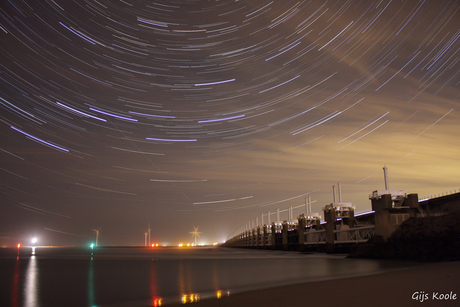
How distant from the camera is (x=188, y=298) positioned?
49.4 ft

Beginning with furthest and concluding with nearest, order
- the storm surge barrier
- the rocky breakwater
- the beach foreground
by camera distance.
Result: the storm surge barrier < the rocky breakwater < the beach foreground

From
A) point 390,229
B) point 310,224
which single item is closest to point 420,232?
point 390,229

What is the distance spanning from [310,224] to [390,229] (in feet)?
188

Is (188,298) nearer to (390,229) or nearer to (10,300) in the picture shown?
(10,300)

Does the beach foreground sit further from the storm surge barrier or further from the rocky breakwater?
the storm surge barrier

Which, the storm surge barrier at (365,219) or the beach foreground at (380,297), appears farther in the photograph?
the storm surge barrier at (365,219)

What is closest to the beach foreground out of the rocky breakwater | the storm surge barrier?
the rocky breakwater

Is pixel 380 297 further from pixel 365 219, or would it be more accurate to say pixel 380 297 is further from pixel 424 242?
pixel 365 219

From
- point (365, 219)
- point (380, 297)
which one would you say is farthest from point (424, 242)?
point (365, 219)

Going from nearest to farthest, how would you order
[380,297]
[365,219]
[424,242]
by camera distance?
[380,297] → [424,242] → [365,219]

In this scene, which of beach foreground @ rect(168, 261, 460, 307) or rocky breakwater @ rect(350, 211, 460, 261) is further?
rocky breakwater @ rect(350, 211, 460, 261)

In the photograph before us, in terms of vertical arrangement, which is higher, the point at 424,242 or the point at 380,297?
the point at 380,297

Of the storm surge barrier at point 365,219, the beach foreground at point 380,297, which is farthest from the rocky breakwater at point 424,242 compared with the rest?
the beach foreground at point 380,297

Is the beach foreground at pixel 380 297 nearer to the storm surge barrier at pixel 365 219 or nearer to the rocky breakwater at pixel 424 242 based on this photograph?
the rocky breakwater at pixel 424 242
